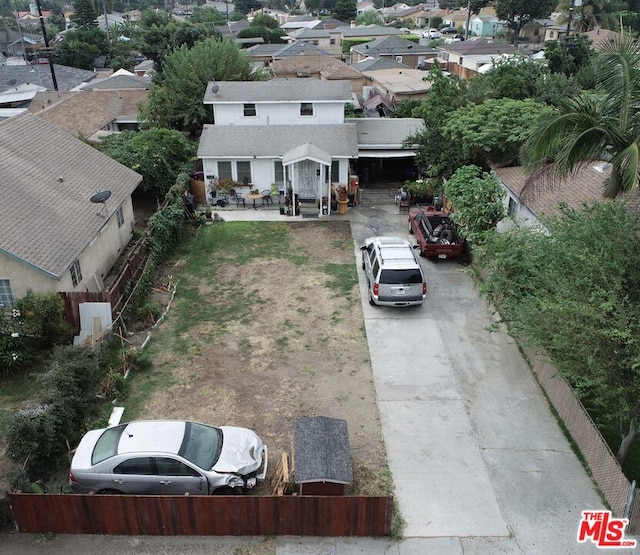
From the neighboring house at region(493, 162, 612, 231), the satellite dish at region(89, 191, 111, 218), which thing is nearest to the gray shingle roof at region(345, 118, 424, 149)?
the neighboring house at region(493, 162, 612, 231)

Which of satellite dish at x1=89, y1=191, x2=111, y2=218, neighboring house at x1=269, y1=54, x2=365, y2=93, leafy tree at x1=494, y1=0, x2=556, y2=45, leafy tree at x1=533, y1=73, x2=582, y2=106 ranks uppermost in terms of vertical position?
leafy tree at x1=494, y1=0, x2=556, y2=45

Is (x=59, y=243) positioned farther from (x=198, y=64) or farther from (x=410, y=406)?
(x=198, y=64)

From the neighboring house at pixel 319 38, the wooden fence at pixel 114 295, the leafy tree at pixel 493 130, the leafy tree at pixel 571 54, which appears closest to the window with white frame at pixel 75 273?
the wooden fence at pixel 114 295

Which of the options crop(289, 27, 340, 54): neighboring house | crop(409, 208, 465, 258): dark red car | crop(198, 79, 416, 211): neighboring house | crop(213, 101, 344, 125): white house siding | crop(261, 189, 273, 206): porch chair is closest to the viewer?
crop(409, 208, 465, 258): dark red car

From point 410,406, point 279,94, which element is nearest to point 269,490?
point 410,406

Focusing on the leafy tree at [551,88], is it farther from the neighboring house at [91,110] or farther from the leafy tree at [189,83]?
the neighboring house at [91,110]

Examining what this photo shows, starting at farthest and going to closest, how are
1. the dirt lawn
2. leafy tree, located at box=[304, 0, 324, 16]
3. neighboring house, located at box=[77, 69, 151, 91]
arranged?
leafy tree, located at box=[304, 0, 324, 16]
neighboring house, located at box=[77, 69, 151, 91]
the dirt lawn

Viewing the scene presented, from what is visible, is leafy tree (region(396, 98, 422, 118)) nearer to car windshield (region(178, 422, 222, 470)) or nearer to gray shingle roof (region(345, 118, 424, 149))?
gray shingle roof (region(345, 118, 424, 149))
